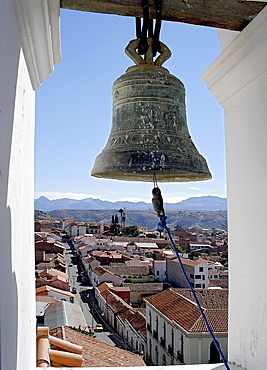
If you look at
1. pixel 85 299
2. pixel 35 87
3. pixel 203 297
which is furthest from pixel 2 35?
pixel 85 299

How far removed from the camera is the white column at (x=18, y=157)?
35.8 inches

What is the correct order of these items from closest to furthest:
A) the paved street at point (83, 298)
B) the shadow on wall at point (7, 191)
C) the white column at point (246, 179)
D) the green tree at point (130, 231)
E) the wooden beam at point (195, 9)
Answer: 1. the shadow on wall at point (7, 191)
2. the wooden beam at point (195, 9)
3. the white column at point (246, 179)
4. the paved street at point (83, 298)
5. the green tree at point (130, 231)

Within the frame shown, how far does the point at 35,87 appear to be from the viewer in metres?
1.56

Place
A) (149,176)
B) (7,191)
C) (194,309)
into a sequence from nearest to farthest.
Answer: (7,191) → (149,176) → (194,309)

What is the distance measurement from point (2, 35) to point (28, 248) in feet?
2.70

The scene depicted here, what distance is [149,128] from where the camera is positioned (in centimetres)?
168

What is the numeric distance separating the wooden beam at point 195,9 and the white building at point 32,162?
0.07 meters

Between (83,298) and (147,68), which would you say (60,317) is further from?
(83,298)

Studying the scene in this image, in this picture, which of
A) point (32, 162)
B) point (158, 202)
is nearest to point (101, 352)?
point (158, 202)

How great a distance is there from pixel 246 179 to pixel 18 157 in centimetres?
102

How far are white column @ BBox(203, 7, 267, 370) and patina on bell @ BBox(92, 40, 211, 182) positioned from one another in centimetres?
19

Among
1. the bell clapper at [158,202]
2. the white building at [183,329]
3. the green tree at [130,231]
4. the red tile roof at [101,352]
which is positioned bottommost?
the green tree at [130,231]

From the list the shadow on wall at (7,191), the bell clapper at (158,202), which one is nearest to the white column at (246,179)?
the bell clapper at (158,202)

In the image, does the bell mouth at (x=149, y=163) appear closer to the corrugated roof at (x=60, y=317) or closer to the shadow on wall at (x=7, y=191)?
the shadow on wall at (x=7, y=191)
